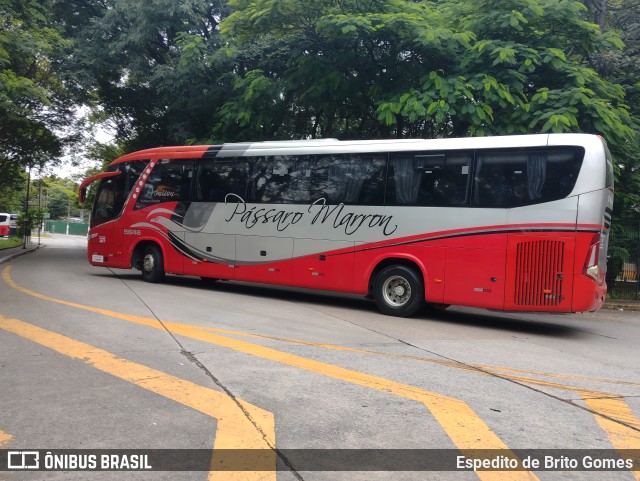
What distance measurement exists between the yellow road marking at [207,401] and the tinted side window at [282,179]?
Answer: 6.06 m

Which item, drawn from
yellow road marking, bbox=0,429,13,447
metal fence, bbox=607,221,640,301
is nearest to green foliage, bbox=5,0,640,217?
metal fence, bbox=607,221,640,301

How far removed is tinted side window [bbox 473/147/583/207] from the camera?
8.97 m

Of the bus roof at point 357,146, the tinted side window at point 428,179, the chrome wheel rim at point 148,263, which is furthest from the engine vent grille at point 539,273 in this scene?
the chrome wheel rim at point 148,263

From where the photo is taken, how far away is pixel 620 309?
14633mm

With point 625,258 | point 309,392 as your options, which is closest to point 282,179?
point 309,392

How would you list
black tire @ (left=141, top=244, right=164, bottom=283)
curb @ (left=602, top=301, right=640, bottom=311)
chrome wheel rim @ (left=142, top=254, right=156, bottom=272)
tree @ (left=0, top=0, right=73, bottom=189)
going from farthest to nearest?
tree @ (left=0, top=0, right=73, bottom=189)
curb @ (left=602, top=301, right=640, bottom=311)
chrome wheel rim @ (left=142, top=254, right=156, bottom=272)
black tire @ (left=141, top=244, right=164, bottom=283)

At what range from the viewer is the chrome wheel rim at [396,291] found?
34.1ft

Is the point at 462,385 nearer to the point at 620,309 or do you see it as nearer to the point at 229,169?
the point at 229,169

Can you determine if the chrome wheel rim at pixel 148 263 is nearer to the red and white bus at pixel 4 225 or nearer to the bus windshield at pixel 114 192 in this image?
the bus windshield at pixel 114 192

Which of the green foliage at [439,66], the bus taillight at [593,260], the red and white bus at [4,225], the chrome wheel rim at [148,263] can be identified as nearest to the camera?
the bus taillight at [593,260]

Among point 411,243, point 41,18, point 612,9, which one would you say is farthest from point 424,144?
point 41,18

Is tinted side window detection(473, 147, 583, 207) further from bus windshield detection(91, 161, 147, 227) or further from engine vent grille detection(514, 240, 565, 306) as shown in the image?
bus windshield detection(91, 161, 147, 227)

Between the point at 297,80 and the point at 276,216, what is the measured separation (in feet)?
15.7

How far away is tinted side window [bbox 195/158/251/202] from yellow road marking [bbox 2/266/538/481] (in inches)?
205
